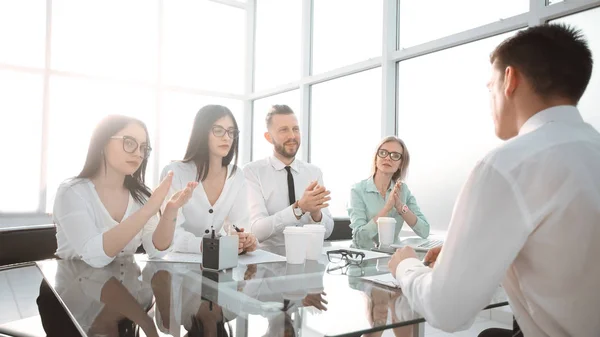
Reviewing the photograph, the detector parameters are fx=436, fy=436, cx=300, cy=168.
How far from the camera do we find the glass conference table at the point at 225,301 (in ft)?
3.04

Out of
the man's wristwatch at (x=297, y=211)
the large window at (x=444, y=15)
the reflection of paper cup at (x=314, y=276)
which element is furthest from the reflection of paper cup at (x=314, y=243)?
the large window at (x=444, y=15)

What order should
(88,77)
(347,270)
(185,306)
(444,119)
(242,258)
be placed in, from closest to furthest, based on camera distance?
(185,306) < (347,270) < (242,258) < (444,119) < (88,77)

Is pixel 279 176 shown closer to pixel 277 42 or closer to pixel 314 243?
pixel 314 243

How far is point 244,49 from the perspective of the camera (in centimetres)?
673

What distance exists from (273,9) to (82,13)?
2.53 m

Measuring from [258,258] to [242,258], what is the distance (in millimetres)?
61

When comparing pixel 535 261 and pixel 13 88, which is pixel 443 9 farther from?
pixel 13 88

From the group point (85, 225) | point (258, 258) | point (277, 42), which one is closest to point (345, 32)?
point (277, 42)

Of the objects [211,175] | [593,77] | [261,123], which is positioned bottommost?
[211,175]

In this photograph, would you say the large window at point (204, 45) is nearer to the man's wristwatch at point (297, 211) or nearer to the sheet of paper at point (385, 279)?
the man's wristwatch at point (297, 211)

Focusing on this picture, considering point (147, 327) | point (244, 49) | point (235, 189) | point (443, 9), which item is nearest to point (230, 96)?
point (244, 49)

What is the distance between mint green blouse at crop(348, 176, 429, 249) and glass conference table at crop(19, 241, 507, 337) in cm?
84

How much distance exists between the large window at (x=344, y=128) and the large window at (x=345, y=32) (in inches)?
8.8

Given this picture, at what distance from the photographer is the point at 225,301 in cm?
110
